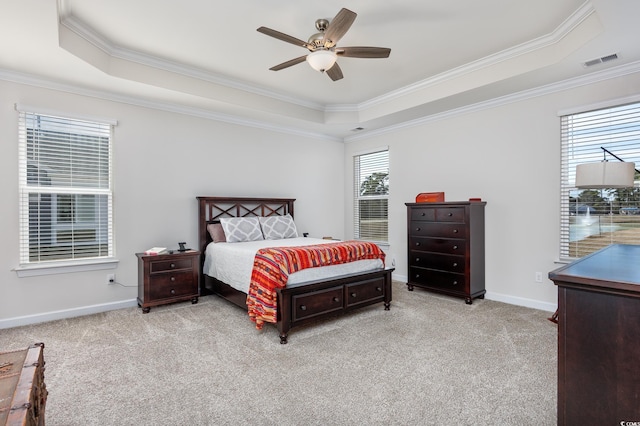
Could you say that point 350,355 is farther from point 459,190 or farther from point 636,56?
point 636,56

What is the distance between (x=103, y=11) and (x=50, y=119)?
1.63 m

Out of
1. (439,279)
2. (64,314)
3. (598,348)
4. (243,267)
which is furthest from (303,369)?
(64,314)

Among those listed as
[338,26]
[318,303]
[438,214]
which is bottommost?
[318,303]

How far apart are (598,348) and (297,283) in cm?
231

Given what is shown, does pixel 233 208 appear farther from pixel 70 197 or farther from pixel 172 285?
pixel 70 197

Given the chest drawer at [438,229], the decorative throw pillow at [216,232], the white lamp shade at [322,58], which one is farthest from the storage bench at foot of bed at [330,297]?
the white lamp shade at [322,58]

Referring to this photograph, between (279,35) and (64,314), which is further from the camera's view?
(64,314)

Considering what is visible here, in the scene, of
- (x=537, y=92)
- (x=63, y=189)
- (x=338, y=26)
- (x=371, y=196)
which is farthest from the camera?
(x=371, y=196)

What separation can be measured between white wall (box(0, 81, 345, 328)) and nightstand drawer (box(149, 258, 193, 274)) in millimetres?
496

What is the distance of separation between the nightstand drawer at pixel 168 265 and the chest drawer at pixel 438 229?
313 cm

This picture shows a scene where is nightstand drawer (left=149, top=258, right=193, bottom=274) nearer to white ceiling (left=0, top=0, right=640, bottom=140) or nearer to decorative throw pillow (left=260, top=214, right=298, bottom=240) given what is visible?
decorative throw pillow (left=260, top=214, right=298, bottom=240)

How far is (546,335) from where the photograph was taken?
311 centimetres

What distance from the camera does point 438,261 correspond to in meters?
4.44

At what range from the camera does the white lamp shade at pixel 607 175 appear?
112 inches
